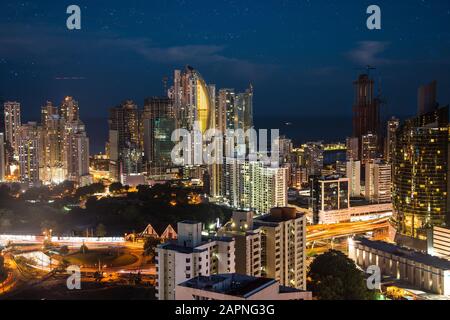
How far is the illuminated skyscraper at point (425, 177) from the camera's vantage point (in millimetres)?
6664

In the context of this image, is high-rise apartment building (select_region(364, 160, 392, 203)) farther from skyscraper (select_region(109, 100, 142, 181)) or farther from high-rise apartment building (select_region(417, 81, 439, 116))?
skyscraper (select_region(109, 100, 142, 181))

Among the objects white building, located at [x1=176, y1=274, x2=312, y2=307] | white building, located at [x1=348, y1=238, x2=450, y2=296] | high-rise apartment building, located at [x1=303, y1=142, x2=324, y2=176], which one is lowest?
white building, located at [x1=348, y1=238, x2=450, y2=296]

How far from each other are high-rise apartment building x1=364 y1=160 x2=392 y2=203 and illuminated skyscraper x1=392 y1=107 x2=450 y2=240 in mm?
2246

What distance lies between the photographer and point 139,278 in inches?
189

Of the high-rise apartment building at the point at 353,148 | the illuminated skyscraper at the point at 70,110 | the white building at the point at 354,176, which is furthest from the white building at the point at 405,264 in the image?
the illuminated skyscraper at the point at 70,110

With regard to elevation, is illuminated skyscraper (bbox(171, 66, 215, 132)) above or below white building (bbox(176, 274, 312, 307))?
above

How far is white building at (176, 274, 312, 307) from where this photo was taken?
82.9 inches

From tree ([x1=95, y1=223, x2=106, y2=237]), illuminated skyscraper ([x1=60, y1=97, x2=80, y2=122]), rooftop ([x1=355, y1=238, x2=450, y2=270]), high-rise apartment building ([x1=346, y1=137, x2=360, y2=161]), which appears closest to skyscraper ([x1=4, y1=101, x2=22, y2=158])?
illuminated skyscraper ([x1=60, y1=97, x2=80, y2=122])

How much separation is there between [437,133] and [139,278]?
3905mm

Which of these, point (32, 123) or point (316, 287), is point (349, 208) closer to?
point (316, 287)

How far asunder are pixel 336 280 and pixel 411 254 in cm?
138

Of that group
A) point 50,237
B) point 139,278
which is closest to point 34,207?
point 50,237

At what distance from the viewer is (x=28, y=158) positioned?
10.4m

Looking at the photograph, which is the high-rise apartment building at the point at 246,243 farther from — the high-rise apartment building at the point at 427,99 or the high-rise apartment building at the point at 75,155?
the high-rise apartment building at the point at 75,155
